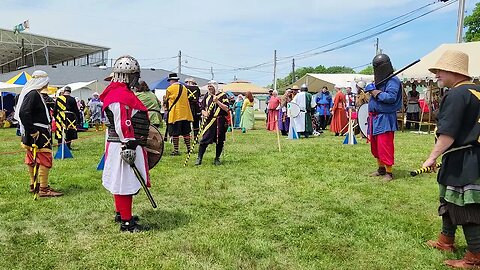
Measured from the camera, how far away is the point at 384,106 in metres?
6.57

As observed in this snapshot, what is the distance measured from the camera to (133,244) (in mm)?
4043

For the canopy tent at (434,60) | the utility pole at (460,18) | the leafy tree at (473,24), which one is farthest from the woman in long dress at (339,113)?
the leafy tree at (473,24)

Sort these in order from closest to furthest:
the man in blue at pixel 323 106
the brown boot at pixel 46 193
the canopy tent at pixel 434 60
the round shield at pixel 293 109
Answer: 1. the brown boot at pixel 46 193
2. the round shield at pixel 293 109
3. the canopy tent at pixel 434 60
4. the man in blue at pixel 323 106

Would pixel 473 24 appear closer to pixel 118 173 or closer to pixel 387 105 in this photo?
pixel 387 105

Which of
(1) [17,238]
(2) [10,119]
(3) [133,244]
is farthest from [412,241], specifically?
(2) [10,119]

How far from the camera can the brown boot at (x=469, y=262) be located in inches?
135

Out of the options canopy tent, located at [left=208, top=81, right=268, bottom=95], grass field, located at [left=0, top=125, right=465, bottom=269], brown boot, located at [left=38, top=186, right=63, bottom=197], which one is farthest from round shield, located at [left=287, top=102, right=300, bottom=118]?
canopy tent, located at [left=208, top=81, right=268, bottom=95]

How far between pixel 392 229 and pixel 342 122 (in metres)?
10.8

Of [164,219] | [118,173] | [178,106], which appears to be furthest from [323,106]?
[118,173]

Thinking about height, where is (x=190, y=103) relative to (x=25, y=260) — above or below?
above

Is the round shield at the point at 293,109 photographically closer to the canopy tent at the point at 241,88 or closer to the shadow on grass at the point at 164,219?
the shadow on grass at the point at 164,219

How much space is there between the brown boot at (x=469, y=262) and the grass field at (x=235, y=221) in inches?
4.9

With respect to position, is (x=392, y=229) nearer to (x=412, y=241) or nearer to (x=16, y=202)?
(x=412, y=241)

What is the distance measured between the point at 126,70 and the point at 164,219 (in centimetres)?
169
